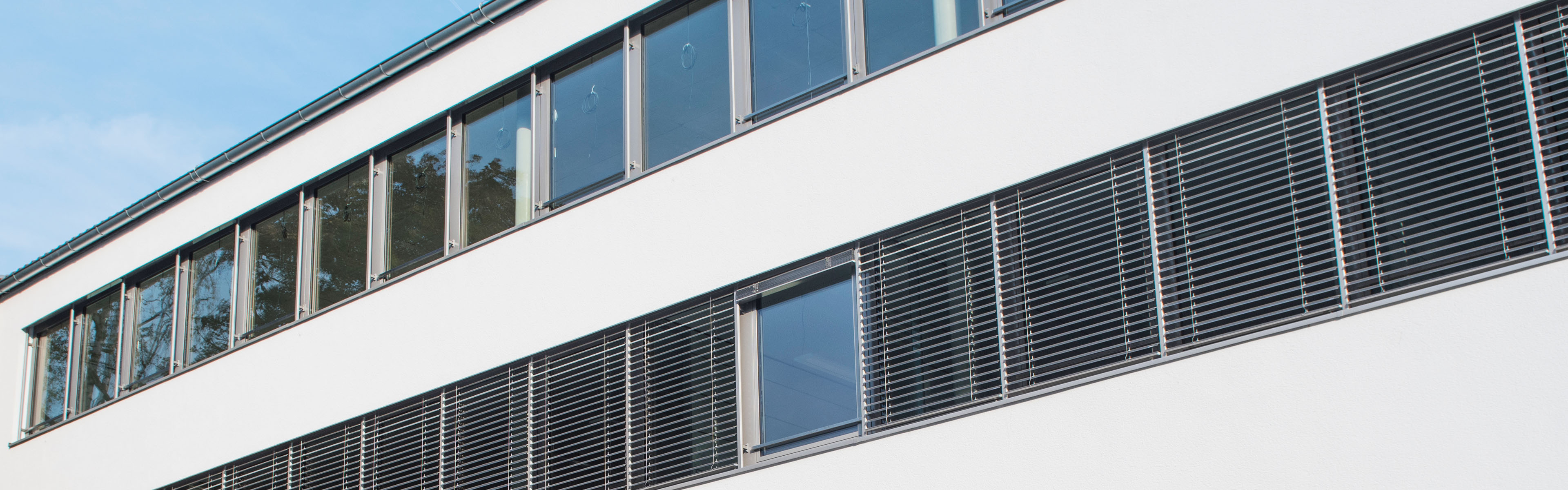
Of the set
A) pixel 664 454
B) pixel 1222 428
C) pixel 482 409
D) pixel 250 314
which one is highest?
pixel 250 314

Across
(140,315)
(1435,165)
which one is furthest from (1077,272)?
(140,315)

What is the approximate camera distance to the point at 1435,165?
25.1 ft

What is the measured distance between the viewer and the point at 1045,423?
341 inches

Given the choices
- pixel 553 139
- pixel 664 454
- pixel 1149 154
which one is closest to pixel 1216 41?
pixel 1149 154

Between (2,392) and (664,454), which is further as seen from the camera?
(2,392)

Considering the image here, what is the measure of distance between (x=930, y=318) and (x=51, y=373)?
14276 millimetres

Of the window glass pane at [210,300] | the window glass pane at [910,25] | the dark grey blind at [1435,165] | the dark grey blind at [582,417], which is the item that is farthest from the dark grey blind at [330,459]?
the dark grey blind at [1435,165]

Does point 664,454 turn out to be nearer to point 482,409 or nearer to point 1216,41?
point 482,409

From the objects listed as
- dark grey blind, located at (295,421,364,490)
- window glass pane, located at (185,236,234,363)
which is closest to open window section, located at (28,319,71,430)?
window glass pane, located at (185,236,234,363)

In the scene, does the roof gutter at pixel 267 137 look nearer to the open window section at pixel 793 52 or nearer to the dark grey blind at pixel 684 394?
the open window section at pixel 793 52

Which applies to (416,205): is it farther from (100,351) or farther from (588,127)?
(100,351)

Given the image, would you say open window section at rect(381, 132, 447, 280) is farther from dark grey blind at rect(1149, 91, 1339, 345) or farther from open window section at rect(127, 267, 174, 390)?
dark grey blind at rect(1149, 91, 1339, 345)

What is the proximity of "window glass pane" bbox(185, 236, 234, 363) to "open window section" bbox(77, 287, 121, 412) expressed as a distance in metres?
1.58

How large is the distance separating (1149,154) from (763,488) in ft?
12.0
